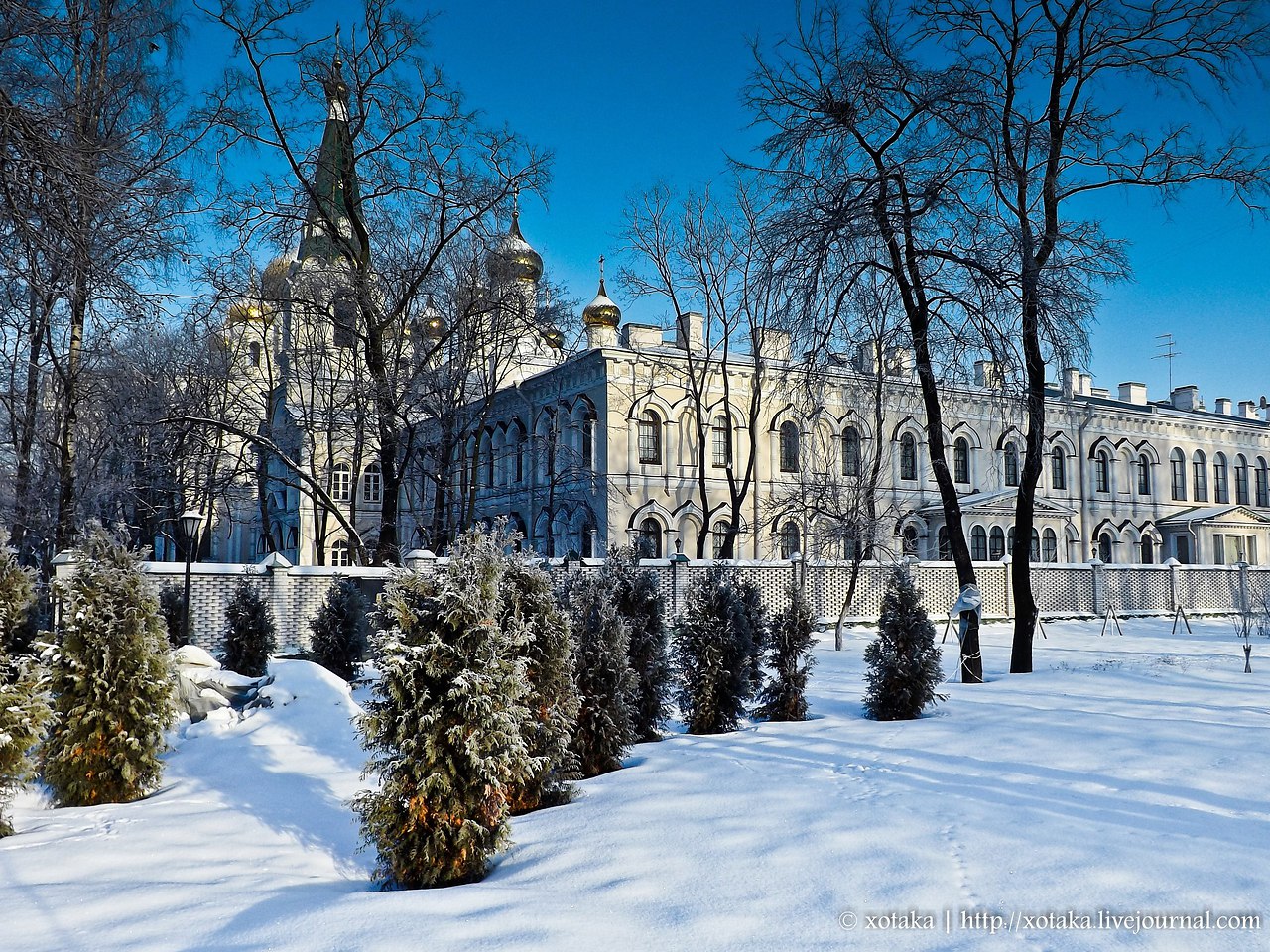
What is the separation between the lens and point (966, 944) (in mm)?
3631

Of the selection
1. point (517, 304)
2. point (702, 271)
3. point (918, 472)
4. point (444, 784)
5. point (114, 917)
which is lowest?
point (114, 917)

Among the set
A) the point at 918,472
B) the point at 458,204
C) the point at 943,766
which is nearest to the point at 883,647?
the point at 943,766

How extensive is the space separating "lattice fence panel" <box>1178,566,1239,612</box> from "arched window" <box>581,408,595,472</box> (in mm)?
16552

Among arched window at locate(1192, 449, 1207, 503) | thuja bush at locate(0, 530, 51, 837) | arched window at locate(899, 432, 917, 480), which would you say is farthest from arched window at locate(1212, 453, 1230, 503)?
thuja bush at locate(0, 530, 51, 837)

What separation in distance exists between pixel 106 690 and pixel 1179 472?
40782mm

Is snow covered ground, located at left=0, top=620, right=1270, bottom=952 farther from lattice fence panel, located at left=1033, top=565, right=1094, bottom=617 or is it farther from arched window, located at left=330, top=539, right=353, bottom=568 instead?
arched window, located at left=330, top=539, right=353, bottom=568

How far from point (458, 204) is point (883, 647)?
11.1 m

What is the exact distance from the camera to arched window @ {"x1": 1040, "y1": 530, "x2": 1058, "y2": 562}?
35062 mm

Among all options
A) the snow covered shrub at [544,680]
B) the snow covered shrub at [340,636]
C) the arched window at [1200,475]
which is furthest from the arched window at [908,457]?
the snow covered shrub at [544,680]

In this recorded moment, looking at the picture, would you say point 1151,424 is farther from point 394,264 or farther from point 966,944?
point 966,944

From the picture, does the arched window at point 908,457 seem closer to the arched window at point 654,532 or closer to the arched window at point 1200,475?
the arched window at point 654,532

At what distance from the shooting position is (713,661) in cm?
874

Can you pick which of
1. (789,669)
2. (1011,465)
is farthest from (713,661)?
(1011,465)

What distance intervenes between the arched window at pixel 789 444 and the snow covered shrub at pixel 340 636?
1911 cm
